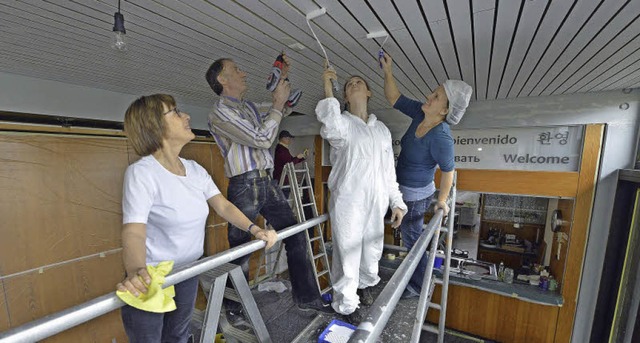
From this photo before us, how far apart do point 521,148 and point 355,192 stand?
3551 mm

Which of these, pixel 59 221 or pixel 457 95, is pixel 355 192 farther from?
pixel 59 221

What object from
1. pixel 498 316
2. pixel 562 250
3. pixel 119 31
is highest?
pixel 119 31

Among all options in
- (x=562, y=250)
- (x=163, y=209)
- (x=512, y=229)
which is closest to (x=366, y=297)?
(x=163, y=209)

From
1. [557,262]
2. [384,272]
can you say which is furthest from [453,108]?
[557,262]

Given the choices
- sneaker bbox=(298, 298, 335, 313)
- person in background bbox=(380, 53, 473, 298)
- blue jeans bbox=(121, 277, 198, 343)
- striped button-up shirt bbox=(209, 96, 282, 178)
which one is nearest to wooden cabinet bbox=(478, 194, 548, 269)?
person in background bbox=(380, 53, 473, 298)

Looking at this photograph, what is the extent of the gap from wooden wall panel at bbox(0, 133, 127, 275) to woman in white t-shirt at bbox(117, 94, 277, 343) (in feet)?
7.27

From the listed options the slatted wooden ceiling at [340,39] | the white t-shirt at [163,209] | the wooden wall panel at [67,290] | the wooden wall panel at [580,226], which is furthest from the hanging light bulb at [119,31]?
the wooden wall panel at [580,226]

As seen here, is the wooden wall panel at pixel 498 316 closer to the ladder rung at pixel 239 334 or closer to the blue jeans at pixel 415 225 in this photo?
the blue jeans at pixel 415 225

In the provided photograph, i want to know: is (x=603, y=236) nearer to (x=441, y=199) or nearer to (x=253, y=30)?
(x=441, y=199)

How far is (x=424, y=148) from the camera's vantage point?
5.70ft

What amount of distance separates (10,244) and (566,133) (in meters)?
6.23

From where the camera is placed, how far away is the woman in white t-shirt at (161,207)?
0.88 m

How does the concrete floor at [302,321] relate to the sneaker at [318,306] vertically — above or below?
below

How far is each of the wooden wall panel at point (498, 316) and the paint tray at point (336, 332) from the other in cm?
343
